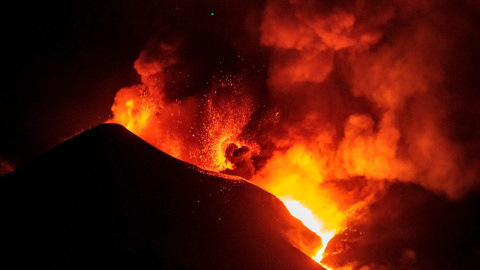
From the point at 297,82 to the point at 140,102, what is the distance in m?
7.57

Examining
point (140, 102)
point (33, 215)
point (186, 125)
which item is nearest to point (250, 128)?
point (186, 125)

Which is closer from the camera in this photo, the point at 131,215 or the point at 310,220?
the point at 131,215

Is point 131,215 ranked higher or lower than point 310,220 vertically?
lower

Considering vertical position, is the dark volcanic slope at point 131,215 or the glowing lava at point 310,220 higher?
the glowing lava at point 310,220

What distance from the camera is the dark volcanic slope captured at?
611cm

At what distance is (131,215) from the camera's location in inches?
277

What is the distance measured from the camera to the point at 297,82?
17.6 metres

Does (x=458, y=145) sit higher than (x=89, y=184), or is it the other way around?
(x=458, y=145)

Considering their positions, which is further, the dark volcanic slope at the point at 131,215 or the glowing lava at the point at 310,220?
the glowing lava at the point at 310,220

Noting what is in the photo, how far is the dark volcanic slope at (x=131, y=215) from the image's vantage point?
6.11 meters

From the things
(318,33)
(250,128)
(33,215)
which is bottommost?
(33,215)

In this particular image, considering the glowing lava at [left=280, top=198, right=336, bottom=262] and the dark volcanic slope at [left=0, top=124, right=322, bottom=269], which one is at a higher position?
the glowing lava at [left=280, top=198, right=336, bottom=262]

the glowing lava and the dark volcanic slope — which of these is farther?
the glowing lava

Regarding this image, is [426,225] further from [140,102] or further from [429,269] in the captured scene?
[140,102]
